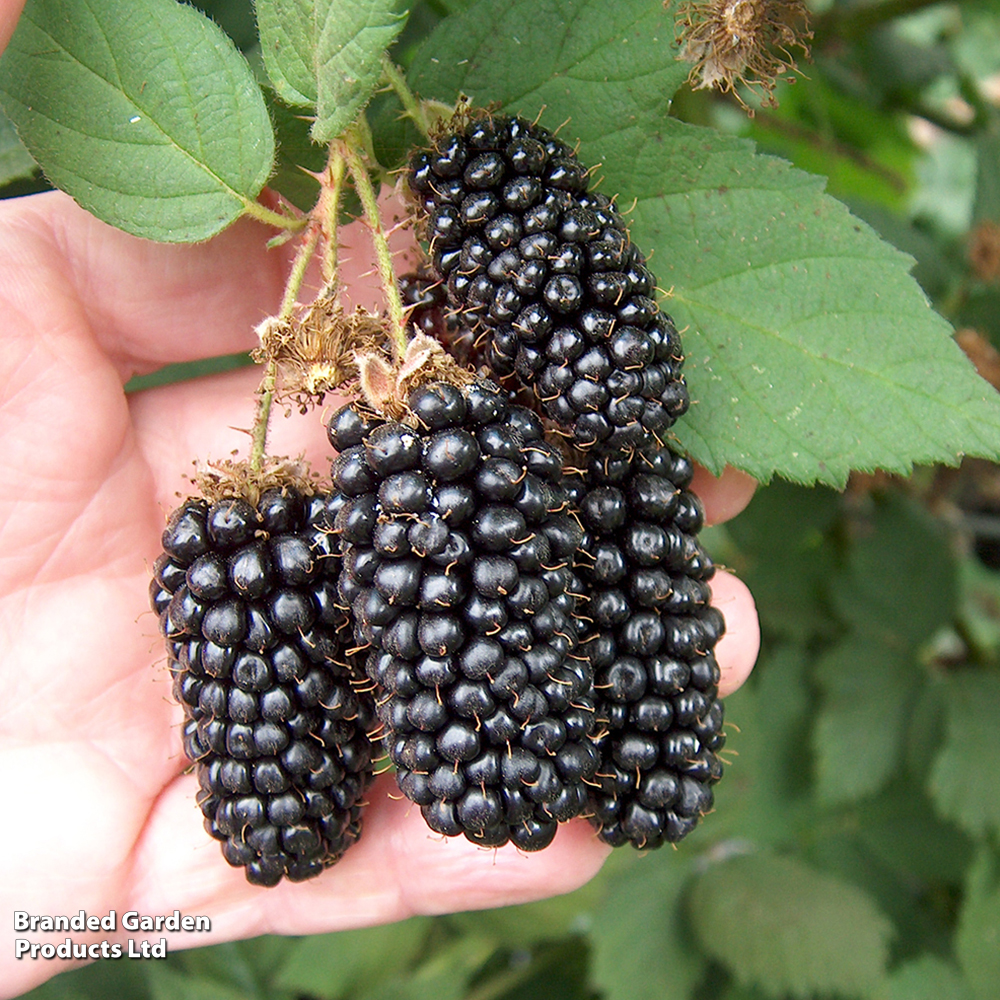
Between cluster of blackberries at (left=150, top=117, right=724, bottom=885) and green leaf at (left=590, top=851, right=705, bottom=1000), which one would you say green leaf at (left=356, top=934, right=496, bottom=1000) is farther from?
cluster of blackberries at (left=150, top=117, right=724, bottom=885)

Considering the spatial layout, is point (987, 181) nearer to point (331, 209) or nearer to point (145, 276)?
point (331, 209)

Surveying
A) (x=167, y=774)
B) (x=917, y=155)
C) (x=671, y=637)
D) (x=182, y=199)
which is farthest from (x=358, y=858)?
(x=917, y=155)

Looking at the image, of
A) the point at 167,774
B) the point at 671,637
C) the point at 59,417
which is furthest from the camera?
the point at 167,774

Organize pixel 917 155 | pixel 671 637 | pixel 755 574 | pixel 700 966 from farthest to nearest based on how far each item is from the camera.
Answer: pixel 917 155 → pixel 755 574 → pixel 700 966 → pixel 671 637

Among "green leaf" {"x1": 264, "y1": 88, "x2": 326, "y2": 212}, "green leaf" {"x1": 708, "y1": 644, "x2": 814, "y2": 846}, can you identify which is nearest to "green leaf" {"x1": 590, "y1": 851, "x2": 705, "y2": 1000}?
"green leaf" {"x1": 708, "y1": 644, "x2": 814, "y2": 846}

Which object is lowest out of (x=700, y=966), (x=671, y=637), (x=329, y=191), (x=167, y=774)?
(x=700, y=966)

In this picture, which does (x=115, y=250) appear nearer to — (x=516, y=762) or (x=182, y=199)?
(x=182, y=199)

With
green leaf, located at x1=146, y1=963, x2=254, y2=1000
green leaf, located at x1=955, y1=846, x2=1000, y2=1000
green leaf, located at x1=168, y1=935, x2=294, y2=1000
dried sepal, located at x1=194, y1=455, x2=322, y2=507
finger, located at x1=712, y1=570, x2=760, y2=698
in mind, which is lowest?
green leaf, located at x1=168, y1=935, x2=294, y2=1000

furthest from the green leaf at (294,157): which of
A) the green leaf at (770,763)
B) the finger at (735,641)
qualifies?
the green leaf at (770,763)
